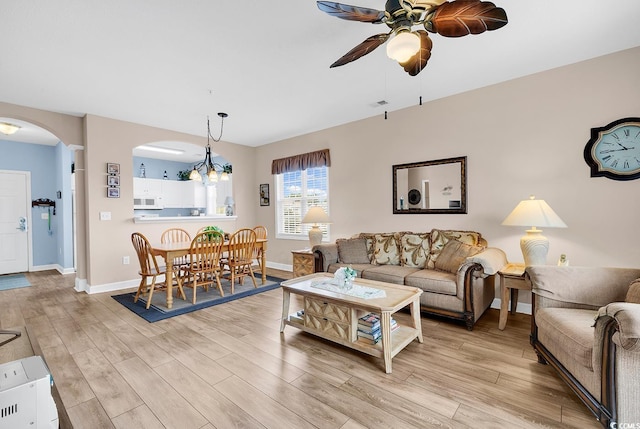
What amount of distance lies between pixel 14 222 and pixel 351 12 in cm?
770

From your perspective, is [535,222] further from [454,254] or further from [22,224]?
[22,224]

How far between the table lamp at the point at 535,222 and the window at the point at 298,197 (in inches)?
115

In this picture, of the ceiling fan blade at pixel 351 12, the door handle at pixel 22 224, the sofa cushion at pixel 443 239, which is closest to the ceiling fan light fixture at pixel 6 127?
the door handle at pixel 22 224

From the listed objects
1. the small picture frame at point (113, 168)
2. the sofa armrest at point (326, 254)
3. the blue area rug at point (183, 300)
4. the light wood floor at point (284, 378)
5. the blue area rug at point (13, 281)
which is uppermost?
the small picture frame at point (113, 168)

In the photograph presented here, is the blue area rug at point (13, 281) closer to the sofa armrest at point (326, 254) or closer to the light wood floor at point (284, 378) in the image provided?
the light wood floor at point (284, 378)

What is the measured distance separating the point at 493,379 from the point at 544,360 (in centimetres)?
53

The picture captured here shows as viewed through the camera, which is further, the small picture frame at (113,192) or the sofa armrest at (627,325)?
the small picture frame at (113,192)

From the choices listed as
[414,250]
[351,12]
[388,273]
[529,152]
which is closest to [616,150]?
[529,152]

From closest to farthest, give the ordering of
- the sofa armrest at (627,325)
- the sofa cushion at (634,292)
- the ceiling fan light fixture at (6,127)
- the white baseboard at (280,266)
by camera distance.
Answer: the sofa armrest at (627,325)
the sofa cushion at (634,292)
the ceiling fan light fixture at (6,127)
the white baseboard at (280,266)

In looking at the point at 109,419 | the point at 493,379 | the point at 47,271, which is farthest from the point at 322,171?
the point at 47,271

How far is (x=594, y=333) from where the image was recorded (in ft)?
5.06

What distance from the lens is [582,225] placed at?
2910 mm

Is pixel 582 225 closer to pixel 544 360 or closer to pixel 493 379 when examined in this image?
pixel 544 360

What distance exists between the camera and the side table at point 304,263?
4062 millimetres
